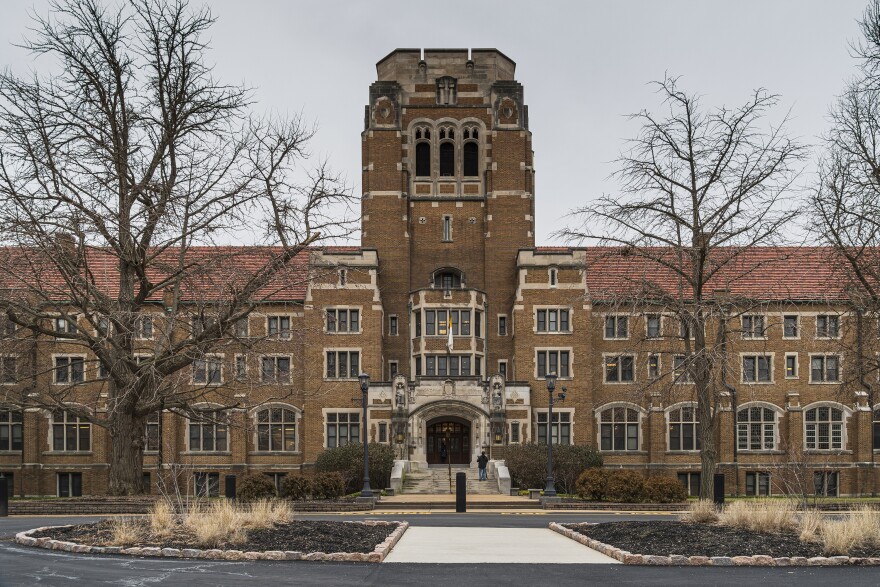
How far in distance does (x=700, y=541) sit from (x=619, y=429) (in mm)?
33773

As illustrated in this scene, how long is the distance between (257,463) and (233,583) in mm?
38261

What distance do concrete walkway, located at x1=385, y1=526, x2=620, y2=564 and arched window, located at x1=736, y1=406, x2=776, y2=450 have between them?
100 ft

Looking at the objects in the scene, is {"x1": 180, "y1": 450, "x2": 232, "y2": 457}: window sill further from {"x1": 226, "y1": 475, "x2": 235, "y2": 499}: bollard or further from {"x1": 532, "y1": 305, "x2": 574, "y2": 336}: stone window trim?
{"x1": 226, "y1": 475, "x2": 235, "y2": 499}: bollard

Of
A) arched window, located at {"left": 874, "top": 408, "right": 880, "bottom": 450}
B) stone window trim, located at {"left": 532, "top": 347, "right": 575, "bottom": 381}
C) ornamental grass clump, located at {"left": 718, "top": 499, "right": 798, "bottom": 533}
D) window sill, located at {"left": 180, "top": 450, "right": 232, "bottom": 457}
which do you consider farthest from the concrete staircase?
ornamental grass clump, located at {"left": 718, "top": 499, "right": 798, "bottom": 533}

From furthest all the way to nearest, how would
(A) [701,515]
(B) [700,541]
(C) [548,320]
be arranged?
(C) [548,320]
(A) [701,515]
(B) [700,541]

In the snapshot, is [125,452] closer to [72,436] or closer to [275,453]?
[275,453]

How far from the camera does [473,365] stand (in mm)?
A: 51938

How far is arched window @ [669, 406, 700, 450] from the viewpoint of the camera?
52.3 metres

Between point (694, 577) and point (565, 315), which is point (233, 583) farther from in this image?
point (565, 315)

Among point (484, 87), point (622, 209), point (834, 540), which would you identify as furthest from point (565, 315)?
point (834, 540)

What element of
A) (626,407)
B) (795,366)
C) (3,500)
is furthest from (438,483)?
(3,500)

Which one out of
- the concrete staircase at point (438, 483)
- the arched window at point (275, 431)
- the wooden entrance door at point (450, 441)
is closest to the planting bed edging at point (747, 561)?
the concrete staircase at point (438, 483)

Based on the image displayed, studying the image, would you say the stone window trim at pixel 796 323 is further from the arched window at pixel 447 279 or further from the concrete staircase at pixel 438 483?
the concrete staircase at pixel 438 483

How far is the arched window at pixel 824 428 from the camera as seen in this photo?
171 feet
